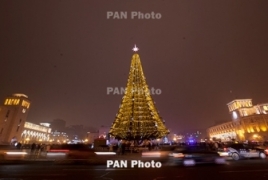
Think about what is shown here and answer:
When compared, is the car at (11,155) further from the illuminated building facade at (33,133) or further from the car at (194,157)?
the illuminated building facade at (33,133)

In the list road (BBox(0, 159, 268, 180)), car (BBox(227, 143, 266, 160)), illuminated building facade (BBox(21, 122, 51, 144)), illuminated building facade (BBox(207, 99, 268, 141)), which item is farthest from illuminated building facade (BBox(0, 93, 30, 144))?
illuminated building facade (BBox(207, 99, 268, 141))

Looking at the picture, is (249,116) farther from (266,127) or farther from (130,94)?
(130,94)

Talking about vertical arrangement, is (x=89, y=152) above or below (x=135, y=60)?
below

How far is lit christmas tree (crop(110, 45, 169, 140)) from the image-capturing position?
31.6m

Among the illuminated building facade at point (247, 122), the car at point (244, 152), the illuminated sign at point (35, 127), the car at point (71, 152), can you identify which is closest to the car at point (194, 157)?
the car at point (244, 152)

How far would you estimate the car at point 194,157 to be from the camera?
45.4 feet

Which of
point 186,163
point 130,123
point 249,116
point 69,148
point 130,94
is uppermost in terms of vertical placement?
point 249,116

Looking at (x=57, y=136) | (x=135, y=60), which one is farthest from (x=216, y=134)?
(x=57, y=136)

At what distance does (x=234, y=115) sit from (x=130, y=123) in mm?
80633

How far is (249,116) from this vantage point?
79875mm

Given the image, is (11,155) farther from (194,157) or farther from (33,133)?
(33,133)

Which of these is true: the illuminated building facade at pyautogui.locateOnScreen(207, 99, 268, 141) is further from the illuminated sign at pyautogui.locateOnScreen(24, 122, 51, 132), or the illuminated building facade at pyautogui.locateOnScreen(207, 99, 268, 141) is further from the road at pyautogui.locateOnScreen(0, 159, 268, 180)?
the illuminated sign at pyautogui.locateOnScreen(24, 122, 51, 132)

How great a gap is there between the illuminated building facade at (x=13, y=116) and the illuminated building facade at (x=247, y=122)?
96.9 m

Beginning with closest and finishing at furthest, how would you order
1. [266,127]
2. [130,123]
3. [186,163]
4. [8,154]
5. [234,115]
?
[186,163], [8,154], [130,123], [266,127], [234,115]
